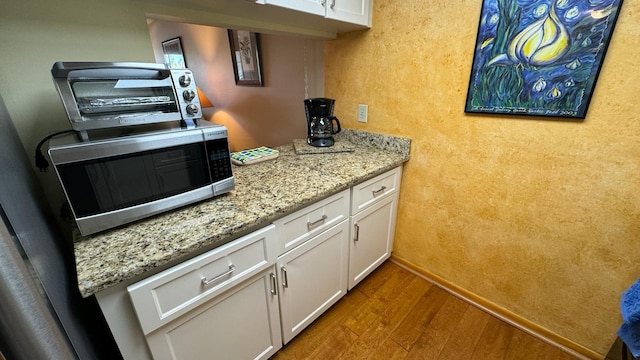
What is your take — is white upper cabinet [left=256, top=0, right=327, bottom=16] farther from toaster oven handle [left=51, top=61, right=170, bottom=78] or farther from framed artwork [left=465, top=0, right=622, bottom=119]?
framed artwork [left=465, top=0, right=622, bottom=119]

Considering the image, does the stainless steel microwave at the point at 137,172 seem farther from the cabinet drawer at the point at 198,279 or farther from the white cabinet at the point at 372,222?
the white cabinet at the point at 372,222

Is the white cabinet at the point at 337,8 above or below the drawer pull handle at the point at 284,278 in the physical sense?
above

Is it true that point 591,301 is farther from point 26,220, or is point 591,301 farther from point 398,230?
point 26,220

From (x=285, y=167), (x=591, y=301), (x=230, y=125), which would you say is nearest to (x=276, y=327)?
(x=285, y=167)

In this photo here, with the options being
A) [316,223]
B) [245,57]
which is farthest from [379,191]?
[245,57]

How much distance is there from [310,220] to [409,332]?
90 centimetres

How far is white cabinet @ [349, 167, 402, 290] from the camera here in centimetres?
138

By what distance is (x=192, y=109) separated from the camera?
0.86m

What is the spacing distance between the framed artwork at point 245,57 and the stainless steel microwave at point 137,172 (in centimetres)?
171

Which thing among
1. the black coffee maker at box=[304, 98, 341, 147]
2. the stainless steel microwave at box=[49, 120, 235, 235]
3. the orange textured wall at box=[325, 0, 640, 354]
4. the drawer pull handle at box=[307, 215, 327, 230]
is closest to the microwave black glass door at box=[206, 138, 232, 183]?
the stainless steel microwave at box=[49, 120, 235, 235]

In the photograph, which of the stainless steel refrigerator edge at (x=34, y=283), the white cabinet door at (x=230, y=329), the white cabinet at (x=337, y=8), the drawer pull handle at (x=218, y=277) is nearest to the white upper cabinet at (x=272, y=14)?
the white cabinet at (x=337, y=8)

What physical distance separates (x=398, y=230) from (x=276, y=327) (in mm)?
1053

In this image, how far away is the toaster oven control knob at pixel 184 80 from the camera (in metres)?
0.83

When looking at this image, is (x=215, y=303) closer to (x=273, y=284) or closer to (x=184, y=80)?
(x=273, y=284)
